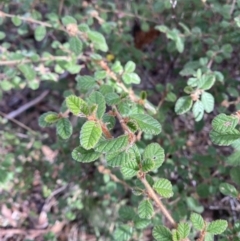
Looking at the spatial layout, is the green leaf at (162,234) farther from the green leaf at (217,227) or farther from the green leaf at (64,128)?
the green leaf at (64,128)

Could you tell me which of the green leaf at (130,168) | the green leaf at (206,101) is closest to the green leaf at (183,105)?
the green leaf at (206,101)

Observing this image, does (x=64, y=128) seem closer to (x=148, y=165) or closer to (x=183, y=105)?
(x=148, y=165)

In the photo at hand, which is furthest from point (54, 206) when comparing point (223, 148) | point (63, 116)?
point (63, 116)

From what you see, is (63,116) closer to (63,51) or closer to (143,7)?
(63,51)

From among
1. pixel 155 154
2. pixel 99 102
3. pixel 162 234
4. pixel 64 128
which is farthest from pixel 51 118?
pixel 162 234

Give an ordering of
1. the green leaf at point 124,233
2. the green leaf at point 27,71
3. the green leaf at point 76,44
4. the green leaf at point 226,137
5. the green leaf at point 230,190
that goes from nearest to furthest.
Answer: the green leaf at point 226,137 → the green leaf at point 230,190 → the green leaf at point 124,233 → the green leaf at point 76,44 → the green leaf at point 27,71

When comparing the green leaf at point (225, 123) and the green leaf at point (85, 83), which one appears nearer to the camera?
the green leaf at point (225, 123)
